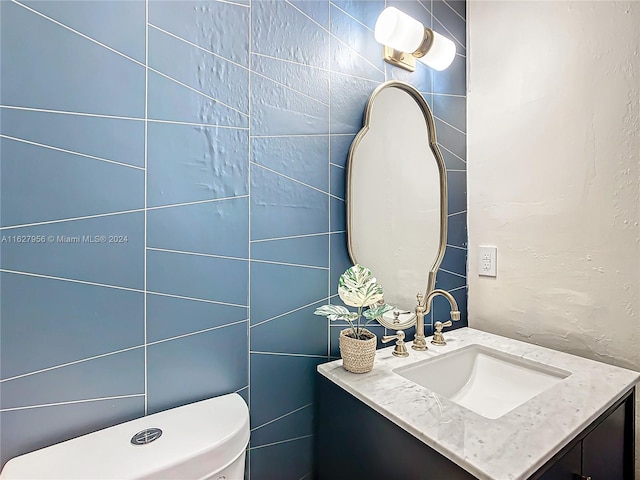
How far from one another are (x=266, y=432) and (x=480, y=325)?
3.19ft

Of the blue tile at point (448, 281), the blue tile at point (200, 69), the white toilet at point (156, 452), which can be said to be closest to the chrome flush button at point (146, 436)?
the white toilet at point (156, 452)

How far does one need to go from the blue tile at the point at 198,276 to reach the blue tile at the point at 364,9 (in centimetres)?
89

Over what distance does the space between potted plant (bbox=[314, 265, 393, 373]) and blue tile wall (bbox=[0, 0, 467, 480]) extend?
0.11 m

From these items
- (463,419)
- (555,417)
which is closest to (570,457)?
(555,417)

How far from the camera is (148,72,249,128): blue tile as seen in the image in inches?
29.1

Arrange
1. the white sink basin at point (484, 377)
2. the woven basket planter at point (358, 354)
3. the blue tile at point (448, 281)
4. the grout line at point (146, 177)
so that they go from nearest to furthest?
1. the grout line at point (146, 177)
2. the woven basket planter at point (358, 354)
3. the white sink basin at point (484, 377)
4. the blue tile at point (448, 281)

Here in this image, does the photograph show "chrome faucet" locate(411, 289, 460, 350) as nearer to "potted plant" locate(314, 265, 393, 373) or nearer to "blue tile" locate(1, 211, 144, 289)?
"potted plant" locate(314, 265, 393, 373)

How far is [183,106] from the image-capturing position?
777mm

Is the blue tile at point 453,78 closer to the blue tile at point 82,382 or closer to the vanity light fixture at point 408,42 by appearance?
the vanity light fixture at point 408,42

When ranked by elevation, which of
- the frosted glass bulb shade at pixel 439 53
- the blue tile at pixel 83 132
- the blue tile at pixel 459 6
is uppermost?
the blue tile at pixel 459 6

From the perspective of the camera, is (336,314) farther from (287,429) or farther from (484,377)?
(484,377)

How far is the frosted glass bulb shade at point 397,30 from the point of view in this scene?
3.49 ft

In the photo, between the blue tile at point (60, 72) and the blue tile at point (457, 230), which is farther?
the blue tile at point (457, 230)

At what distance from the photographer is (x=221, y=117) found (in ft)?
2.71
